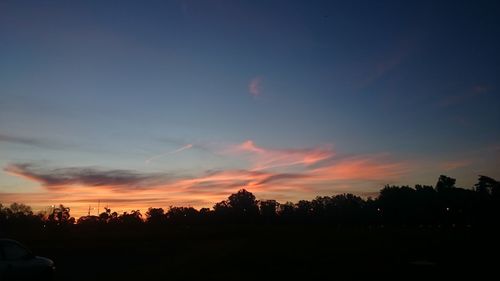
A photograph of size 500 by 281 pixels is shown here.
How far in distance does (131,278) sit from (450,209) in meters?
125

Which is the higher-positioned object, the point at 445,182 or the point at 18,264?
the point at 445,182

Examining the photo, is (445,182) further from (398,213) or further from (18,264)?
(18,264)

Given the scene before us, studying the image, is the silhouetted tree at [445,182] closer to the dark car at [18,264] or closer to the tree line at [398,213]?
the tree line at [398,213]

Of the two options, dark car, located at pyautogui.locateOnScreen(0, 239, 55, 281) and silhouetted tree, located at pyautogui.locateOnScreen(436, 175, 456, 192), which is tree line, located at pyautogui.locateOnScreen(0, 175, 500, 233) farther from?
dark car, located at pyautogui.locateOnScreen(0, 239, 55, 281)

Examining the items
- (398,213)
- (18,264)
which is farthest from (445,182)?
(18,264)

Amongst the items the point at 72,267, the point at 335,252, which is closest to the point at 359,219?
the point at 335,252

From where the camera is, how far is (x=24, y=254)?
14133 millimetres

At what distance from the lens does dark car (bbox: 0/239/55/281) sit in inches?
512

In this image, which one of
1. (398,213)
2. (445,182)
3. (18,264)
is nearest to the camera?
(18,264)

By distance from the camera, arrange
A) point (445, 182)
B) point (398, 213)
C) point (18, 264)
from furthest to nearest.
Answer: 1. point (445, 182)
2. point (398, 213)
3. point (18, 264)

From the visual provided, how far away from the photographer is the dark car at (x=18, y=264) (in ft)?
42.6

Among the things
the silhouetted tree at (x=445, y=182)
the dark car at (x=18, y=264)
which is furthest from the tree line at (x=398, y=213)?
the dark car at (x=18, y=264)

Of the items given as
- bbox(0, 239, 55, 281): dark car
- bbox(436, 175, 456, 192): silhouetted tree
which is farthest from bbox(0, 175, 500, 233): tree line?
bbox(0, 239, 55, 281): dark car

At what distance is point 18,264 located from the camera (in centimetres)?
1348
